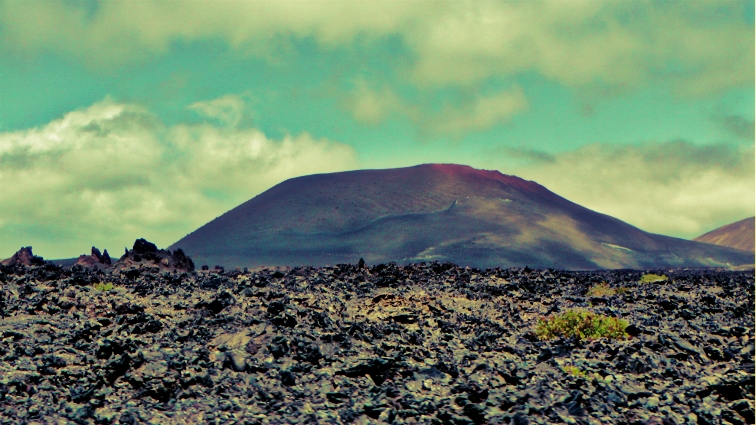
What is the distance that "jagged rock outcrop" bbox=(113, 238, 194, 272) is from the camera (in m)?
34.9

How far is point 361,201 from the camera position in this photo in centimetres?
19812

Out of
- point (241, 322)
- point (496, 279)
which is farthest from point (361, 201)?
point (241, 322)

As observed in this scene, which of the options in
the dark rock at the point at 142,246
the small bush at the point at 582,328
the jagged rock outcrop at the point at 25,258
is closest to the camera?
the small bush at the point at 582,328

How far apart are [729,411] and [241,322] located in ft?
31.9

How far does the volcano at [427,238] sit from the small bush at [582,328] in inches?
4862

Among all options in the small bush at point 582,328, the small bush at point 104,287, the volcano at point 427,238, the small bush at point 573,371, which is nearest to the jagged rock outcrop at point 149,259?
the small bush at point 104,287

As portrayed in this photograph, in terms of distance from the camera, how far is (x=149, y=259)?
36.1 metres

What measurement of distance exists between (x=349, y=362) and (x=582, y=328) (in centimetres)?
650

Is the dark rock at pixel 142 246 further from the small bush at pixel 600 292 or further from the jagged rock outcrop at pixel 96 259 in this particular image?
the small bush at pixel 600 292

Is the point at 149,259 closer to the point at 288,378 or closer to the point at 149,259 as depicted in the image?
the point at 149,259

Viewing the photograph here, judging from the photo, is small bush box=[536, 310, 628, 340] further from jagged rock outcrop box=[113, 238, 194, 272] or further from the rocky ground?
jagged rock outcrop box=[113, 238, 194, 272]

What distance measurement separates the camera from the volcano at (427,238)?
15288 centimetres

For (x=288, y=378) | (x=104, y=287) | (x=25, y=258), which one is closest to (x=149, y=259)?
(x=25, y=258)

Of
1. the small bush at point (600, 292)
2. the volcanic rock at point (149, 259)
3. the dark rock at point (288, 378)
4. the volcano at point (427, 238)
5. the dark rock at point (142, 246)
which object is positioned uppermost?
the volcano at point (427, 238)
